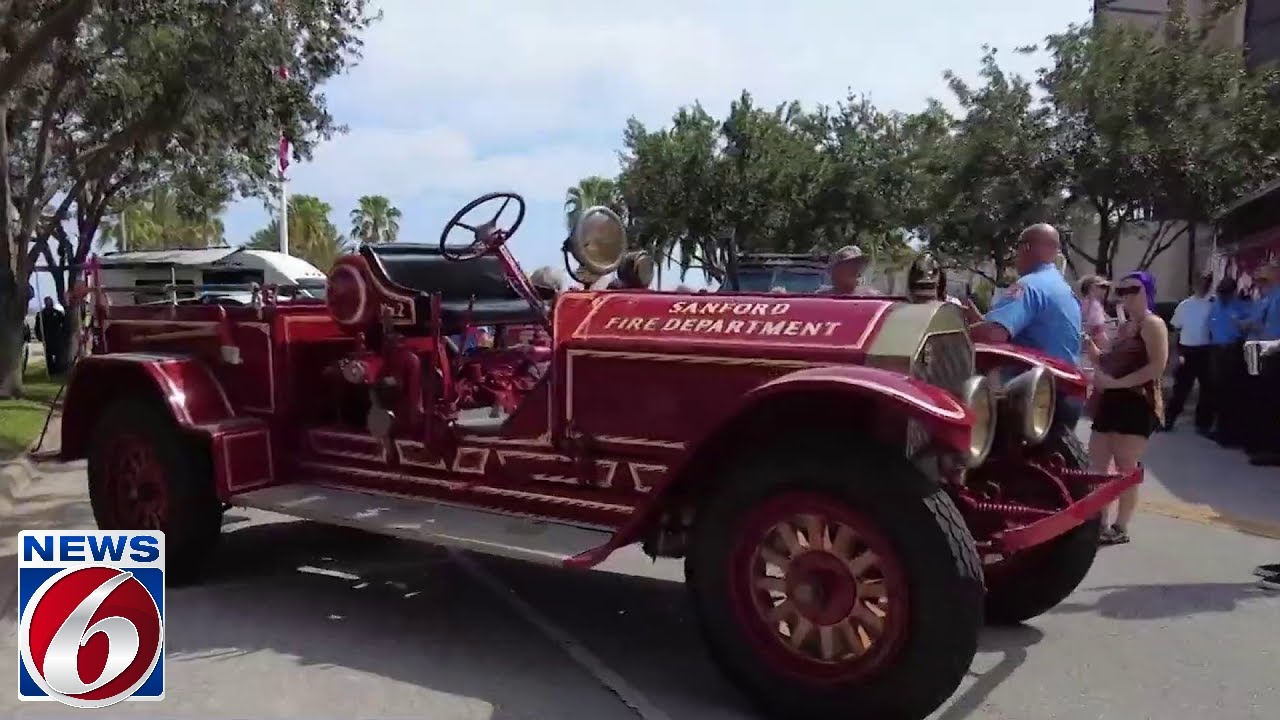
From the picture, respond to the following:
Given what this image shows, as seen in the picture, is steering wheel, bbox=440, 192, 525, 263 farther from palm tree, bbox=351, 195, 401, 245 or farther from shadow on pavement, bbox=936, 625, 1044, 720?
palm tree, bbox=351, 195, 401, 245

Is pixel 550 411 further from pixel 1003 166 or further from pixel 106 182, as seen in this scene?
pixel 106 182

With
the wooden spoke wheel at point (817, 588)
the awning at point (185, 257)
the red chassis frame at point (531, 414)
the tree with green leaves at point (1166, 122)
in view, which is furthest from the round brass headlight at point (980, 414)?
the awning at point (185, 257)

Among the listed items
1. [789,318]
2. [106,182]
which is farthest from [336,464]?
[106,182]

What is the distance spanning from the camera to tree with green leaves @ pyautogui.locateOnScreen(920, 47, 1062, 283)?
17.4 meters

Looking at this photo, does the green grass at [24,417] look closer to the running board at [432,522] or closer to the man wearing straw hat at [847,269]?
the running board at [432,522]

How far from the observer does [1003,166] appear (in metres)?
17.6

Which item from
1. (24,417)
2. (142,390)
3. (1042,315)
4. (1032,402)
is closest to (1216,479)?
(1042,315)

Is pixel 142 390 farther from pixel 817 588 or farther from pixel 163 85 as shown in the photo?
pixel 163 85

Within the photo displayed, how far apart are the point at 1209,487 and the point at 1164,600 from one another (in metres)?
3.76

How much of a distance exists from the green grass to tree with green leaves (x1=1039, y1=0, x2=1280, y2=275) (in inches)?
560

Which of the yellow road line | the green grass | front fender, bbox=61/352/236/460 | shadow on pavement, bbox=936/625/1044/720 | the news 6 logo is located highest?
front fender, bbox=61/352/236/460

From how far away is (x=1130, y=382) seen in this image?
6172mm

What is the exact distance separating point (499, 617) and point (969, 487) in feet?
7.16

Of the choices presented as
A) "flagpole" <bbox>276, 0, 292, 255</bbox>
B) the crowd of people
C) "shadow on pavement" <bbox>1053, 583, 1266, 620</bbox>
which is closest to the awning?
"flagpole" <bbox>276, 0, 292, 255</bbox>
